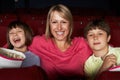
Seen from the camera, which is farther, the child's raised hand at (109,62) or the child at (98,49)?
the child at (98,49)

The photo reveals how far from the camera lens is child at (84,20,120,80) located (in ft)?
4.70

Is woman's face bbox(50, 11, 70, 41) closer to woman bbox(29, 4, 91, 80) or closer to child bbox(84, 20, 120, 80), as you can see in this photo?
woman bbox(29, 4, 91, 80)

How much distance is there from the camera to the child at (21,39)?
4.86 ft

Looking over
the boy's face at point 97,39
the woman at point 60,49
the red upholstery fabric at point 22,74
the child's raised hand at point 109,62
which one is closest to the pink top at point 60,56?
the woman at point 60,49

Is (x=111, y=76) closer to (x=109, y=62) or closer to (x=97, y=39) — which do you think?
(x=109, y=62)

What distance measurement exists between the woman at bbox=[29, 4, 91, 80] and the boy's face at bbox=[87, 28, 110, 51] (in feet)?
0.38

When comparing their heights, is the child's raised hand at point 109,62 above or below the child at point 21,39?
below

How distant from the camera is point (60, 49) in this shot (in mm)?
1591

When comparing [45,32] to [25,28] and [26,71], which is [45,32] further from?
[26,71]

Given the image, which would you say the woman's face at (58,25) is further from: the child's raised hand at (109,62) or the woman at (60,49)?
the child's raised hand at (109,62)

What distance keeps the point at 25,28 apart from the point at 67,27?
9.2 inches

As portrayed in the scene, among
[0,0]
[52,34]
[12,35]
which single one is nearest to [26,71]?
[12,35]

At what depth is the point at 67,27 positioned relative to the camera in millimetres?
1577

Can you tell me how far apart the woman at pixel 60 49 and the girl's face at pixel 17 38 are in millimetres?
83
